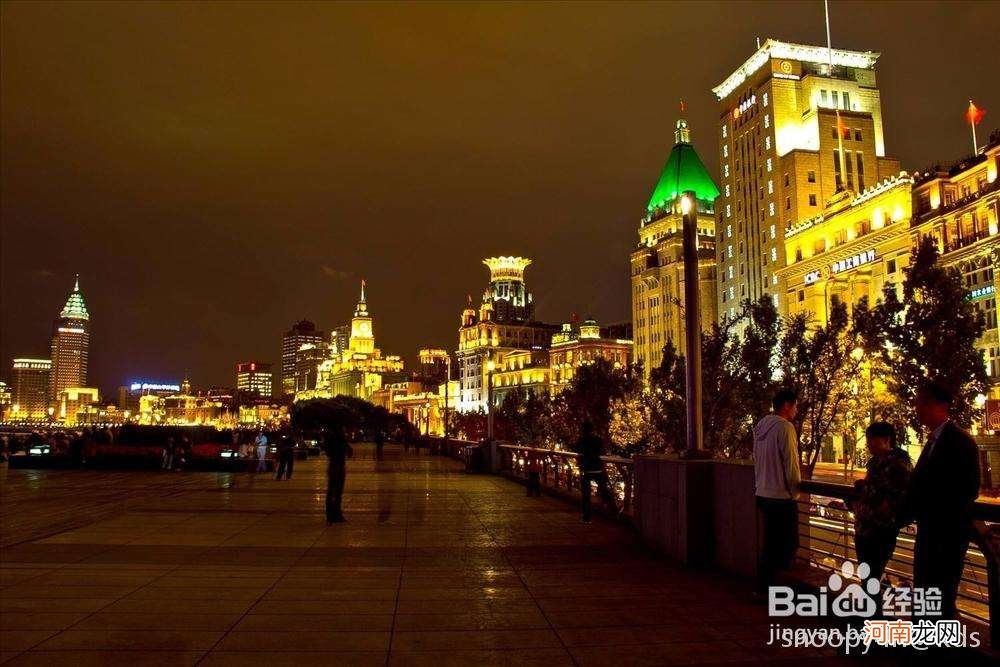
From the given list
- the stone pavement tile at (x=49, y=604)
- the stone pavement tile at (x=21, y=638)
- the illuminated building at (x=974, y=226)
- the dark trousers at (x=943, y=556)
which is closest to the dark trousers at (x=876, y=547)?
the dark trousers at (x=943, y=556)

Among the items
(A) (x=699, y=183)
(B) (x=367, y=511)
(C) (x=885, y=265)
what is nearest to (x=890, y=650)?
(B) (x=367, y=511)

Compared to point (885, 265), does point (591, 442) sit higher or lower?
lower

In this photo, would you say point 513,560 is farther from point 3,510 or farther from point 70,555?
point 3,510

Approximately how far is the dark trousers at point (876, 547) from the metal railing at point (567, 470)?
22.8ft

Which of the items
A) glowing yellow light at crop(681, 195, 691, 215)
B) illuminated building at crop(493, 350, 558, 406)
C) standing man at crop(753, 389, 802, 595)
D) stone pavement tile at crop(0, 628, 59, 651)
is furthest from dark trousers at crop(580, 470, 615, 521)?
illuminated building at crop(493, 350, 558, 406)

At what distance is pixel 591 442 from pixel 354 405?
413 ft

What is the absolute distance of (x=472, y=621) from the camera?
732 cm

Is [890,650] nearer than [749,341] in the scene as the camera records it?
Yes

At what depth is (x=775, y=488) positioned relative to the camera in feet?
25.9

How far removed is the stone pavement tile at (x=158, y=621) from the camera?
6956mm

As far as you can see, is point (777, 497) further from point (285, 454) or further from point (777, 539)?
point (285, 454)

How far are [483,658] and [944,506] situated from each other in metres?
3.49

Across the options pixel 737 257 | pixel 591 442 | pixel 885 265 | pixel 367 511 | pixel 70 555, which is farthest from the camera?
pixel 737 257

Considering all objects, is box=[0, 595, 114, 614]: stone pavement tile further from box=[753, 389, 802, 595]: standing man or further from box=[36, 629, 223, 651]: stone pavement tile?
box=[753, 389, 802, 595]: standing man
